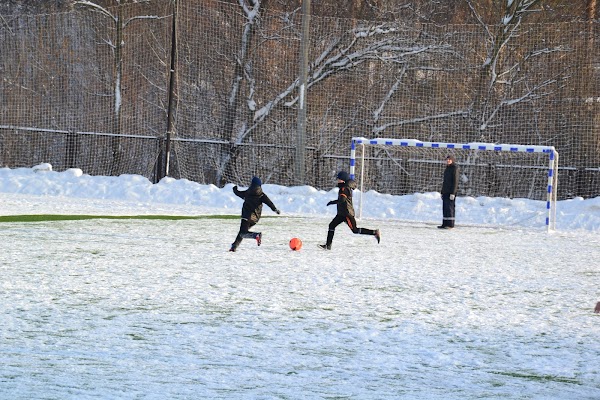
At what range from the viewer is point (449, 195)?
20.8 meters

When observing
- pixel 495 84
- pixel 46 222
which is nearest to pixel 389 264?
pixel 46 222

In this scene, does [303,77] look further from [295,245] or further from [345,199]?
[295,245]

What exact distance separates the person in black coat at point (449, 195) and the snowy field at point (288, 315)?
251 cm

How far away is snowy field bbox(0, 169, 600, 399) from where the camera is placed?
641 cm

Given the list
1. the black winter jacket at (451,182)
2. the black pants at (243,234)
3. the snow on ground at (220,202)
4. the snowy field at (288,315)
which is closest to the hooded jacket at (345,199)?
the snowy field at (288,315)

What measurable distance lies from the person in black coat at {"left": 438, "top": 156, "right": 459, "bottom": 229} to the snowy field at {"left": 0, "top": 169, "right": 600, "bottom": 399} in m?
2.51

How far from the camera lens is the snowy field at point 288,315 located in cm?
641

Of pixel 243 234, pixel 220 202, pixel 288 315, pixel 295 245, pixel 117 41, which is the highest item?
pixel 117 41

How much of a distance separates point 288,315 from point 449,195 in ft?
40.4

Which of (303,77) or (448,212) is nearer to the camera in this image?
(448,212)

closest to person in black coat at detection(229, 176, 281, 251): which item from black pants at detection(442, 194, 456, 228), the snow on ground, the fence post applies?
black pants at detection(442, 194, 456, 228)

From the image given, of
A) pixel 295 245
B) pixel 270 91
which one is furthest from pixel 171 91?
pixel 295 245

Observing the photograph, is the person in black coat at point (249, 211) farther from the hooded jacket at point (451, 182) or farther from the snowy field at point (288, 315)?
the hooded jacket at point (451, 182)

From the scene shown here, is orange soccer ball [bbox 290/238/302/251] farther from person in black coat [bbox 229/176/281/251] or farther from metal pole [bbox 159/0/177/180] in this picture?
metal pole [bbox 159/0/177/180]
